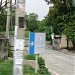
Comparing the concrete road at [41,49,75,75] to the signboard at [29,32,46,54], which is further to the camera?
the concrete road at [41,49,75,75]

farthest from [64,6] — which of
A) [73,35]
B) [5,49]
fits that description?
[5,49]

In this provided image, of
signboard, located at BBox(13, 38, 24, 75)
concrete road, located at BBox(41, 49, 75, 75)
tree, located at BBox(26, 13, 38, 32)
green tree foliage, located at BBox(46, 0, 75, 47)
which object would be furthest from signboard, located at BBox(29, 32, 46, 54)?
tree, located at BBox(26, 13, 38, 32)

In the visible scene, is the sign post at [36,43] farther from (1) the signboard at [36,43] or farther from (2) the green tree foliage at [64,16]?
(2) the green tree foliage at [64,16]

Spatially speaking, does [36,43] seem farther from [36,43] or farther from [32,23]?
[32,23]

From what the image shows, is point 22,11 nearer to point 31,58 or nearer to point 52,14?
point 31,58

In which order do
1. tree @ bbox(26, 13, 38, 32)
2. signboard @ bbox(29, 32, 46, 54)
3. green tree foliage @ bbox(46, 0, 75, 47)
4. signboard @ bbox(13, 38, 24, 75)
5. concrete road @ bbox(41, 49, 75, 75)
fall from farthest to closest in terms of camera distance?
tree @ bbox(26, 13, 38, 32), green tree foliage @ bbox(46, 0, 75, 47), concrete road @ bbox(41, 49, 75, 75), signboard @ bbox(29, 32, 46, 54), signboard @ bbox(13, 38, 24, 75)

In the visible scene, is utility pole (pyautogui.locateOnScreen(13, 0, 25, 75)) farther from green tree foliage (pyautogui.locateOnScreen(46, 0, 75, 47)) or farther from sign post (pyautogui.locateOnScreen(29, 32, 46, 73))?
green tree foliage (pyautogui.locateOnScreen(46, 0, 75, 47))

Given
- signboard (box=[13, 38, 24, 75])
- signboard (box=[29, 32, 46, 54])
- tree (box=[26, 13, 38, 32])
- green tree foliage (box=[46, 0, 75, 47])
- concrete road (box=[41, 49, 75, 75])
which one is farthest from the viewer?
tree (box=[26, 13, 38, 32])

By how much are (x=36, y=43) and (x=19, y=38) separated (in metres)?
6.72

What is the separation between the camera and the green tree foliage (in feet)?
166

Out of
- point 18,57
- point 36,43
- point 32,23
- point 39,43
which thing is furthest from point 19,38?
point 32,23

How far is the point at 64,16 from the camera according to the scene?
53.5 m

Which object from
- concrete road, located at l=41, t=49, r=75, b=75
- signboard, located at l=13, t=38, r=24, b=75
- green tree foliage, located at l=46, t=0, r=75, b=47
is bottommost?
concrete road, located at l=41, t=49, r=75, b=75

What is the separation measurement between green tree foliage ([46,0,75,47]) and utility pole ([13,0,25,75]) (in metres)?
39.6
